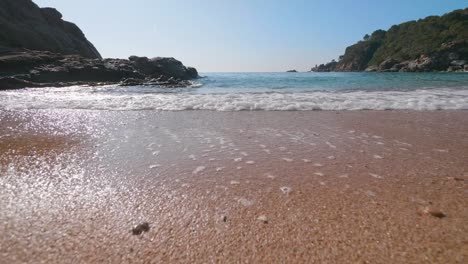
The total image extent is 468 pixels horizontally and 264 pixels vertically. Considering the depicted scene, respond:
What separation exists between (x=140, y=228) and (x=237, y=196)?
84 cm

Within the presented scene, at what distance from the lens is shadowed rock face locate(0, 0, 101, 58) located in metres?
32.9

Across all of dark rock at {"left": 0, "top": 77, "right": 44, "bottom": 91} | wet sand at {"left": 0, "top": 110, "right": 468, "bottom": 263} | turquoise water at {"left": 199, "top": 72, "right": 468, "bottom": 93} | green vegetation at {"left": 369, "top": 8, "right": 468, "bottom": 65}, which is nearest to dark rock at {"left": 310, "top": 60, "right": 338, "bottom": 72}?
green vegetation at {"left": 369, "top": 8, "right": 468, "bottom": 65}

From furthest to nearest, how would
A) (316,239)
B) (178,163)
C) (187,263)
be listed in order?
(178,163) < (316,239) < (187,263)

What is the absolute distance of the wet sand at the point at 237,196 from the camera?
1.66 m

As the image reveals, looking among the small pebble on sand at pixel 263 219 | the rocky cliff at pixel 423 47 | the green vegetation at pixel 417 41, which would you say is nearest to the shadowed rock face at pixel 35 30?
the small pebble on sand at pixel 263 219

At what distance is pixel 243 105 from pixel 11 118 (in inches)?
221

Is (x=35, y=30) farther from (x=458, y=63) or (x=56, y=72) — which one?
(x=458, y=63)

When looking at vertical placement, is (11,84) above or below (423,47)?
below

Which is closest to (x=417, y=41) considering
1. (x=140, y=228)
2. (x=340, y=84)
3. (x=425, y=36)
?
(x=425, y=36)

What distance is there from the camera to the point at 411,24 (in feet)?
327

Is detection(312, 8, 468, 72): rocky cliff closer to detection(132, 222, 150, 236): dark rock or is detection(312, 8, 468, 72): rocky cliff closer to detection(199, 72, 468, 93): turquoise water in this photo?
detection(199, 72, 468, 93): turquoise water

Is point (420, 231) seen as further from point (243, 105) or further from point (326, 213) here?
point (243, 105)

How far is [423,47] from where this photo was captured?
260 ft

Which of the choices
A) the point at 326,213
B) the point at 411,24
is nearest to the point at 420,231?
the point at 326,213
